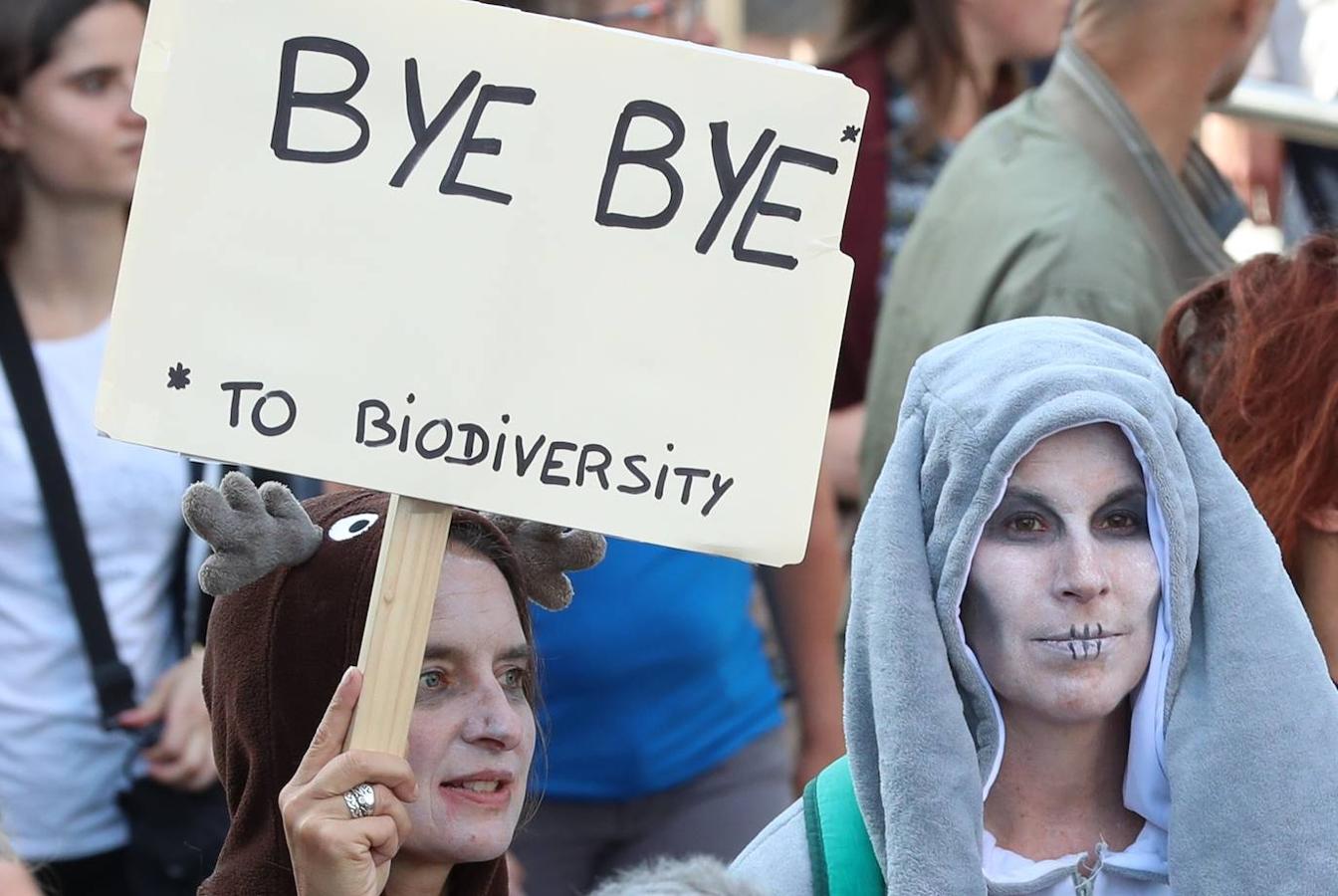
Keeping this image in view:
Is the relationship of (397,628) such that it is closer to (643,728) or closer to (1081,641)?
(1081,641)

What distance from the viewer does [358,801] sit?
2.25 m

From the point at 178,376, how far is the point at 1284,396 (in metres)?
1.44

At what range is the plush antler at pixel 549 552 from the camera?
106 inches

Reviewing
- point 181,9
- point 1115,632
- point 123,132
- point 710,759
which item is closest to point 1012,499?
point 1115,632

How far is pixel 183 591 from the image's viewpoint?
355 cm

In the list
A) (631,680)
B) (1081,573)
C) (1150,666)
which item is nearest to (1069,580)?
(1081,573)

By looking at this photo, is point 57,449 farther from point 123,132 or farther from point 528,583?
point 528,583

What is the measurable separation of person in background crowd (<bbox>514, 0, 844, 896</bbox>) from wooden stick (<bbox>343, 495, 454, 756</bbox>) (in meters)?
1.31

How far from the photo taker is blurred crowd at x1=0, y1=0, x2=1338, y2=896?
3.40 m

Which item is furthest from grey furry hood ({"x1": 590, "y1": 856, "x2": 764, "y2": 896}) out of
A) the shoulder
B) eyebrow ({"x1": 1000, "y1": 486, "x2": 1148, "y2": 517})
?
eyebrow ({"x1": 1000, "y1": 486, "x2": 1148, "y2": 517})

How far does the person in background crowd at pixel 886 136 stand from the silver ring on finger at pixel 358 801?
79.7 inches

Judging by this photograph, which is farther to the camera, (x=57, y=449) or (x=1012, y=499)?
(x=57, y=449)

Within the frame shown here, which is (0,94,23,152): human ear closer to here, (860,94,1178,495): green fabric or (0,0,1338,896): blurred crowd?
(0,0,1338,896): blurred crowd

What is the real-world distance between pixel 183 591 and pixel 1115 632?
5.80ft
